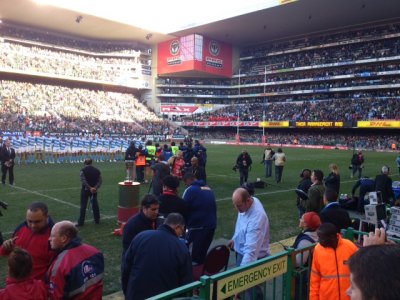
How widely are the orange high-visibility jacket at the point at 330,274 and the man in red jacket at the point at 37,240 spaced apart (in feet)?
9.17

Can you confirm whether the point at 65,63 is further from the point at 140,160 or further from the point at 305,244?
the point at 305,244

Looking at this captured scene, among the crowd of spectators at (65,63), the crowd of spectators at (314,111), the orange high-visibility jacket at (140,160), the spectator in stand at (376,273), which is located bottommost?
the orange high-visibility jacket at (140,160)

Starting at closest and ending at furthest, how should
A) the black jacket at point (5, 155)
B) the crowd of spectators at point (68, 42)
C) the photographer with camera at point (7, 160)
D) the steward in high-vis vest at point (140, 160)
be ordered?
the photographer with camera at point (7, 160), the black jacket at point (5, 155), the steward in high-vis vest at point (140, 160), the crowd of spectators at point (68, 42)

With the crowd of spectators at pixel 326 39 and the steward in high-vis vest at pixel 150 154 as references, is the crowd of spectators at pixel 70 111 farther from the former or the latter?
the steward in high-vis vest at pixel 150 154

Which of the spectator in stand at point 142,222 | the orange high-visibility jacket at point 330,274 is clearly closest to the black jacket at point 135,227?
the spectator in stand at point 142,222

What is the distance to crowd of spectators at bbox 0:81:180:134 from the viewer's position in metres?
49.3

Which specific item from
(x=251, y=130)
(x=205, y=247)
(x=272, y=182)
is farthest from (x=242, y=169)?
(x=251, y=130)

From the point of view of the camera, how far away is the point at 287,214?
11.4m

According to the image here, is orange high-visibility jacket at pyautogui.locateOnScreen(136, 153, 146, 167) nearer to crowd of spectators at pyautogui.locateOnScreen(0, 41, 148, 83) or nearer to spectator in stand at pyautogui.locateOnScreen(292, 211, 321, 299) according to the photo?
spectator in stand at pyautogui.locateOnScreen(292, 211, 321, 299)

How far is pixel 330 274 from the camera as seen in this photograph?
3703 mm

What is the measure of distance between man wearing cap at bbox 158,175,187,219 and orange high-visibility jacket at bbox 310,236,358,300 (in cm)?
239

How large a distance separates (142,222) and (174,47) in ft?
267

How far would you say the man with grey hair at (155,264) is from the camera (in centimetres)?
344

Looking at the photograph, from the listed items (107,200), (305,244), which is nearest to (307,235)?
(305,244)
